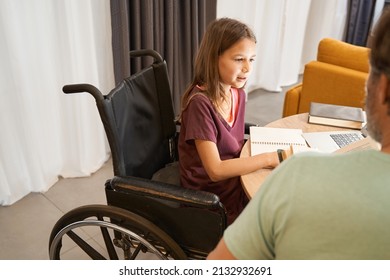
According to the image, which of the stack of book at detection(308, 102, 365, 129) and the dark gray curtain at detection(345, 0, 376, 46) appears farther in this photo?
the dark gray curtain at detection(345, 0, 376, 46)

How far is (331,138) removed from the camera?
141 centimetres

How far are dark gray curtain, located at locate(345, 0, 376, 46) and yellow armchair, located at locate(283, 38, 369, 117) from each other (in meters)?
2.09

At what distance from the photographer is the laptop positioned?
1354mm

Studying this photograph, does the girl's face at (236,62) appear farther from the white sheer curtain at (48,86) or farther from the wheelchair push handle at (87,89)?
the white sheer curtain at (48,86)

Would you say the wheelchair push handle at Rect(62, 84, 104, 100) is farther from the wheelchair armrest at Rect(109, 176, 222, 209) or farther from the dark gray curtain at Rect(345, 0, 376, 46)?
the dark gray curtain at Rect(345, 0, 376, 46)

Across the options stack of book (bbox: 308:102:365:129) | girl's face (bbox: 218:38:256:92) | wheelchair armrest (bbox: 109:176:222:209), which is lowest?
wheelchair armrest (bbox: 109:176:222:209)

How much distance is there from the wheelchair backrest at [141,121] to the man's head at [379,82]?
77 centimetres

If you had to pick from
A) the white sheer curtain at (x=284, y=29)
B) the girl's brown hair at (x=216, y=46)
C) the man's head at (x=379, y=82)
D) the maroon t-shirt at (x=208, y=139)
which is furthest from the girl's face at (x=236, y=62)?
the white sheer curtain at (x=284, y=29)

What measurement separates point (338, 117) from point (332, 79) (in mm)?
858

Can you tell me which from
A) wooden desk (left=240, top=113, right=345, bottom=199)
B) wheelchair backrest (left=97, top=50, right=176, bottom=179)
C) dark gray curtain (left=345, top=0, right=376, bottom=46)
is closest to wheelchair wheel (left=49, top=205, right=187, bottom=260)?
wheelchair backrest (left=97, top=50, right=176, bottom=179)

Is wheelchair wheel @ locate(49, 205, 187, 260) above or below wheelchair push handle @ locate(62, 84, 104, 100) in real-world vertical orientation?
below

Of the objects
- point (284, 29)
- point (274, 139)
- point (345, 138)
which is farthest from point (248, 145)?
point (284, 29)
